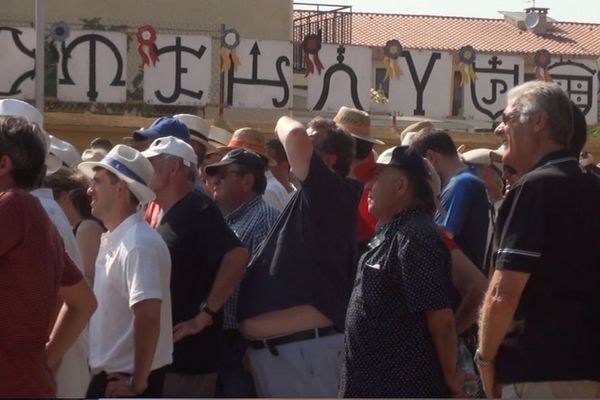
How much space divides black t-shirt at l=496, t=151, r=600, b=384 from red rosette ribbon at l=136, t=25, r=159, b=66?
1042 cm

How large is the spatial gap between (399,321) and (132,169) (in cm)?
133

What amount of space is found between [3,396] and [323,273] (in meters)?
1.92

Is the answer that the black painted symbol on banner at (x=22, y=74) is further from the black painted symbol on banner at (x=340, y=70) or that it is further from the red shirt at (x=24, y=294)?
the red shirt at (x=24, y=294)

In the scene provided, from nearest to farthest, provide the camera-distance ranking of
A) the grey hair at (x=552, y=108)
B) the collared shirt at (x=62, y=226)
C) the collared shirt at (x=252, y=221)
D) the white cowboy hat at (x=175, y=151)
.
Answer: the grey hair at (x=552, y=108) < the collared shirt at (x=62, y=226) < the white cowboy hat at (x=175, y=151) < the collared shirt at (x=252, y=221)

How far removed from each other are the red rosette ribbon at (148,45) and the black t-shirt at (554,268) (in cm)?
1042

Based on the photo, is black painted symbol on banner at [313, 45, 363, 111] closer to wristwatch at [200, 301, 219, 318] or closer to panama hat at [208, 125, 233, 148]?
panama hat at [208, 125, 233, 148]

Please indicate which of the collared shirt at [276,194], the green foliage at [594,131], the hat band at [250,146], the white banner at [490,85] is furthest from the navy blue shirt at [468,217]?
the green foliage at [594,131]

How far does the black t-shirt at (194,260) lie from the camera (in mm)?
5469

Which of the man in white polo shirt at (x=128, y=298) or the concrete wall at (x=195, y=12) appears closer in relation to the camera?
the man in white polo shirt at (x=128, y=298)

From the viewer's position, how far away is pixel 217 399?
5699 mm

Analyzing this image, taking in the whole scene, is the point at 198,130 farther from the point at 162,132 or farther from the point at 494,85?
the point at 494,85

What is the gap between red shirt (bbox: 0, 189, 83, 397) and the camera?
372cm

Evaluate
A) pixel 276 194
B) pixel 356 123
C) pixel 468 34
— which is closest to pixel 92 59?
pixel 276 194

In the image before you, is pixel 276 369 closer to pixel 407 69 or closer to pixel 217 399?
pixel 217 399
